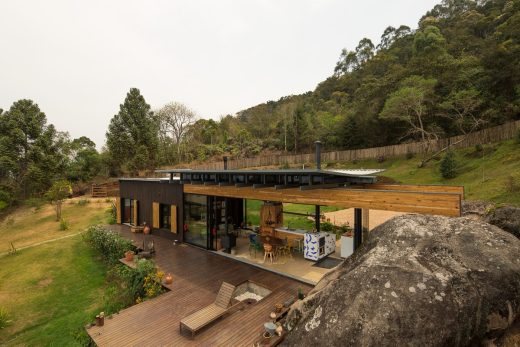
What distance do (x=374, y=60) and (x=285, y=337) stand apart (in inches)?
2478

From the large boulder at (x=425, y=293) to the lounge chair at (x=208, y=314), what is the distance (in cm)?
224

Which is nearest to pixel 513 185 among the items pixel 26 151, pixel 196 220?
pixel 196 220

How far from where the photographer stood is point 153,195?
53.2 feet

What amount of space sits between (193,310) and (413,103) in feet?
116

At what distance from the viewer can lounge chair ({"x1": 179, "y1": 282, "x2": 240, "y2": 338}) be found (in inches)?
256

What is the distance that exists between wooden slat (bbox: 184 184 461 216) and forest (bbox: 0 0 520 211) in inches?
1183

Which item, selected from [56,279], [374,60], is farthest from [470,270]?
[374,60]

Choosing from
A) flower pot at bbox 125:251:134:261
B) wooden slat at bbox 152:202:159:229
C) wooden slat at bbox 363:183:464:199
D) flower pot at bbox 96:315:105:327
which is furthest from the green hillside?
wooden slat at bbox 152:202:159:229

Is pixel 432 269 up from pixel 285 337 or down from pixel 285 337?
up

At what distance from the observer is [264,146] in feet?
186

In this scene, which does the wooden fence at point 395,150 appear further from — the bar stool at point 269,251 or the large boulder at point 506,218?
the bar stool at point 269,251

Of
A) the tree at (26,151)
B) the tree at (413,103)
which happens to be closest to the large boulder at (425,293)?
the tree at (413,103)

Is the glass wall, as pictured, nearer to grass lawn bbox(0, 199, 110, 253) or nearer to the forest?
grass lawn bbox(0, 199, 110, 253)

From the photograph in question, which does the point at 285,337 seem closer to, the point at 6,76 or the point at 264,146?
the point at 6,76
